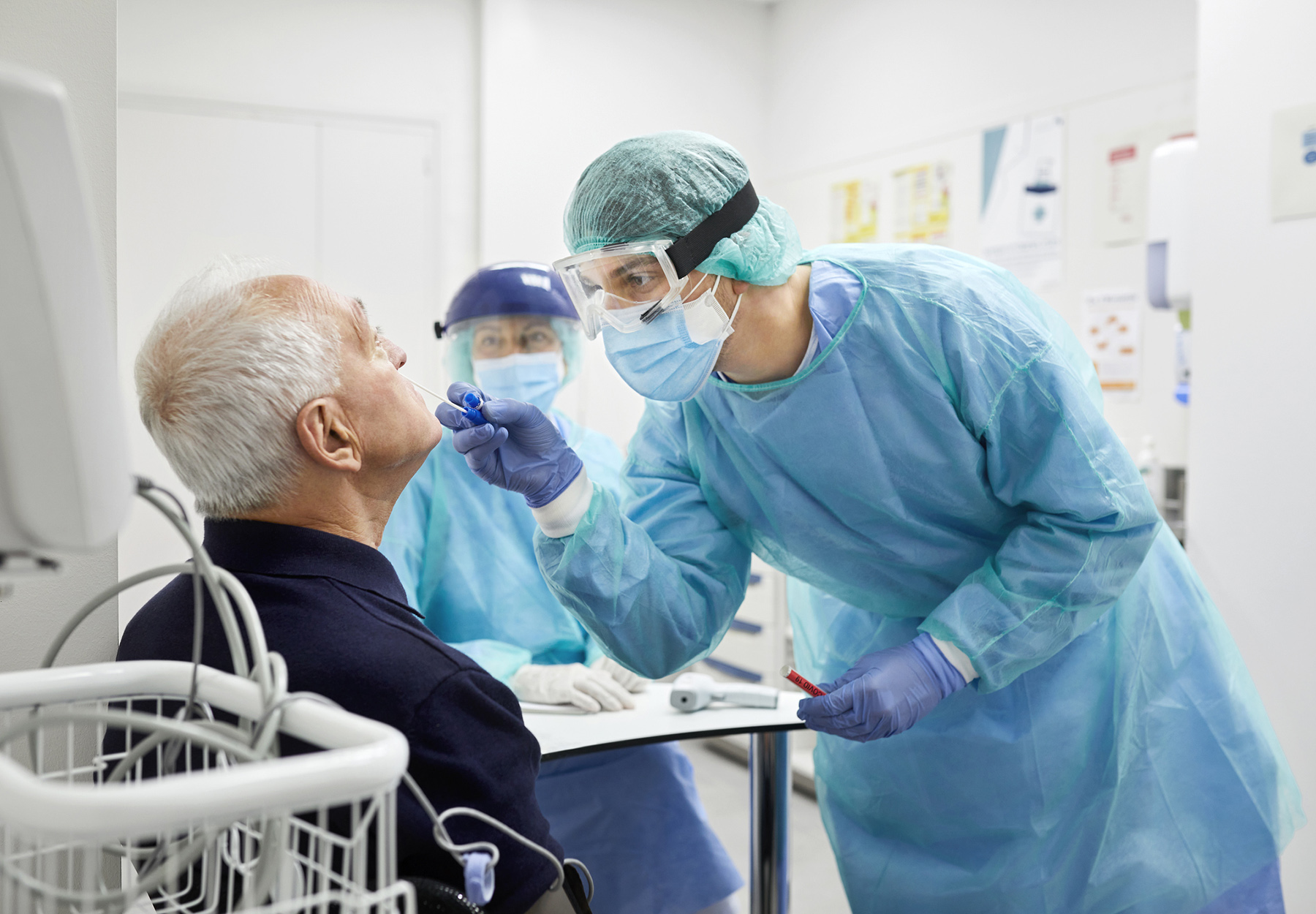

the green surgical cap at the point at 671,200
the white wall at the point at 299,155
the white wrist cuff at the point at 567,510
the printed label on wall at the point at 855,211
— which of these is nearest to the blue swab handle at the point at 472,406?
the white wrist cuff at the point at 567,510

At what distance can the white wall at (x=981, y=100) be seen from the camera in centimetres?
310

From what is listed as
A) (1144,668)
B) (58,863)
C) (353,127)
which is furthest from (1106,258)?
(58,863)

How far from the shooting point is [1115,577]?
4.23ft

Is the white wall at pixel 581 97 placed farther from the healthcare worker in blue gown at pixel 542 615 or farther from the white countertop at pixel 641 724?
the white countertop at pixel 641 724

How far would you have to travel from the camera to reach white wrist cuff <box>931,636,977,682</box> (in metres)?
1.32

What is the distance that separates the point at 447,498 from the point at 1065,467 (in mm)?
1171

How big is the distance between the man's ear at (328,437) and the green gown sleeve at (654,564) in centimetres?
34

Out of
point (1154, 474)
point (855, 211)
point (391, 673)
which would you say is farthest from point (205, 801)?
point (855, 211)

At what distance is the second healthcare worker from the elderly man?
18 centimetres

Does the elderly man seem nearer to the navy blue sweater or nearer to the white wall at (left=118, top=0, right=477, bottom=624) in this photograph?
the navy blue sweater

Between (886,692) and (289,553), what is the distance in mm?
726

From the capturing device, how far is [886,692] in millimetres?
1265

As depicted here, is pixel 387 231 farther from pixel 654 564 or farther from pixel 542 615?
pixel 654 564

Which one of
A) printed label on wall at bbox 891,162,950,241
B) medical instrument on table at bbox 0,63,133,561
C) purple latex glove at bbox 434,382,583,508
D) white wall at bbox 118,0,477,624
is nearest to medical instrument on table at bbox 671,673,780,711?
purple latex glove at bbox 434,382,583,508
